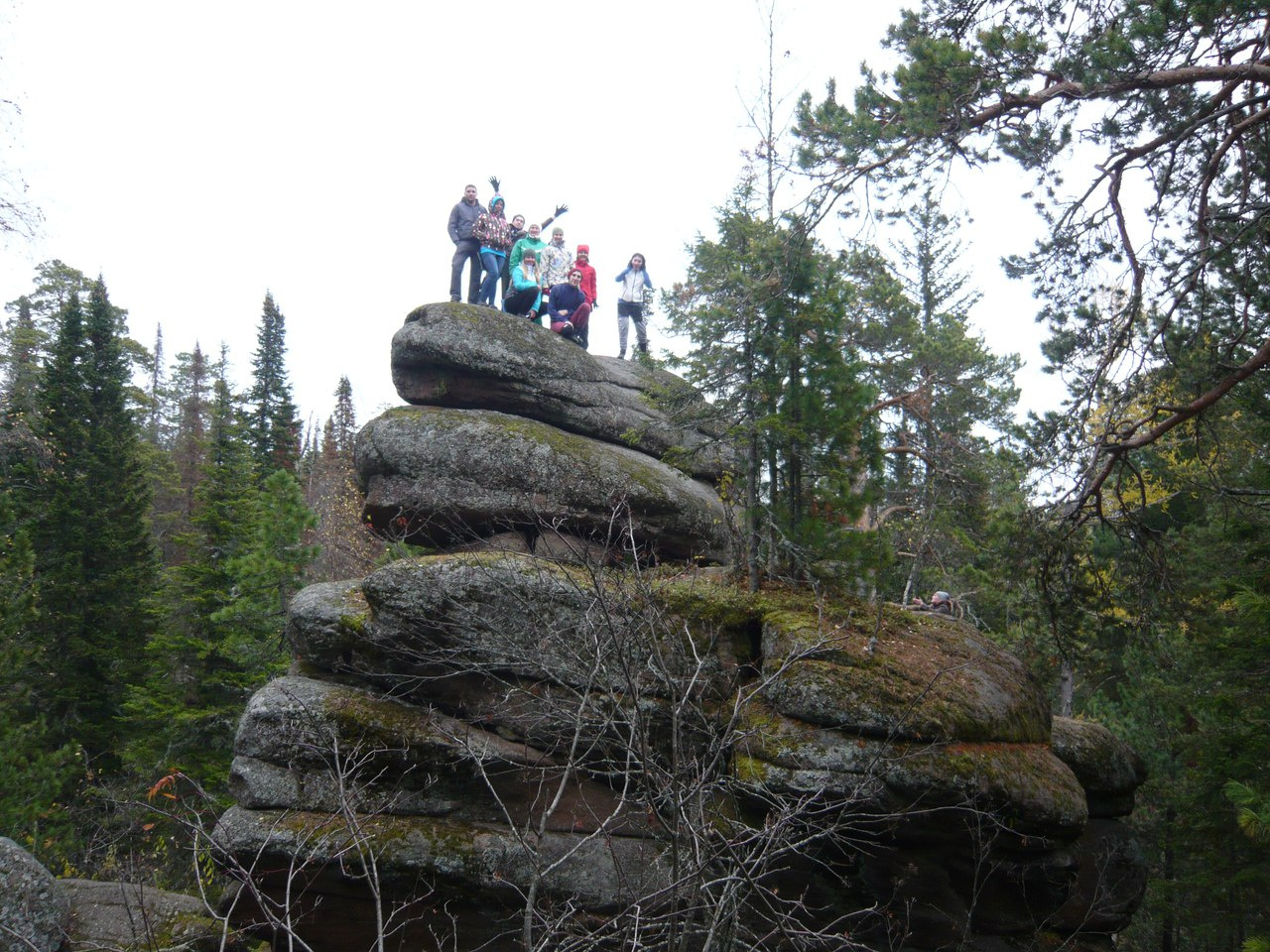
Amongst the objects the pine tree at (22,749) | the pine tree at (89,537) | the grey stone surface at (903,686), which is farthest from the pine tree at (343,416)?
the grey stone surface at (903,686)

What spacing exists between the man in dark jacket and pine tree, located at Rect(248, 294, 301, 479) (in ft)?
51.2

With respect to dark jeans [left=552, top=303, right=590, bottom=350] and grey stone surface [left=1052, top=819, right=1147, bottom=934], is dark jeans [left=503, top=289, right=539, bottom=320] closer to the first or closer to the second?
dark jeans [left=552, top=303, right=590, bottom=350]

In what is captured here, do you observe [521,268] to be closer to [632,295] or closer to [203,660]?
[632,295]

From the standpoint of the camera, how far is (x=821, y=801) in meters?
6.84

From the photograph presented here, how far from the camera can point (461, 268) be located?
13.8m

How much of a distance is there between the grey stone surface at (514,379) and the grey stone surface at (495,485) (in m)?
0.60

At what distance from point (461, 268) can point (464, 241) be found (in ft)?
1.50

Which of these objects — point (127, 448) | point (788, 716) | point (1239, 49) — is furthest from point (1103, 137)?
point (127, 448)

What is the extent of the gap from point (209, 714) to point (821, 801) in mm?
12710

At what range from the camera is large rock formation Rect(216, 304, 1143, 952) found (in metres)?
7.14

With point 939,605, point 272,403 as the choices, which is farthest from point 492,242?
point 272,403

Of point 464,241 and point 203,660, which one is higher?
point 464,241

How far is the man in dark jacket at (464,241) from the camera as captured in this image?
1353 cm

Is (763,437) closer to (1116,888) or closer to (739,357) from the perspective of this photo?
(739,357)
